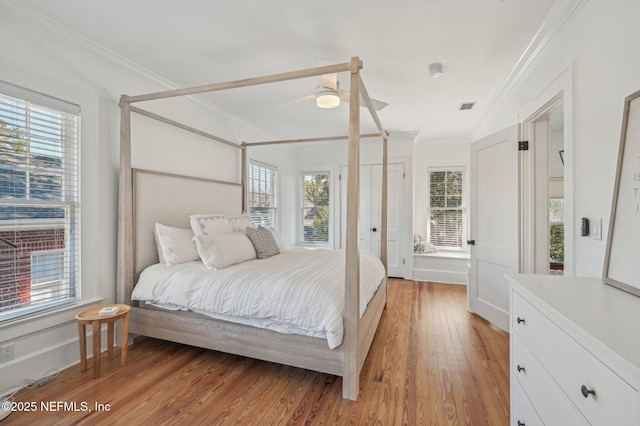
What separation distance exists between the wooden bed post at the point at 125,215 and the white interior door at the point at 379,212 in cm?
372

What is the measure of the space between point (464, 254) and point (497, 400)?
359 centimetres

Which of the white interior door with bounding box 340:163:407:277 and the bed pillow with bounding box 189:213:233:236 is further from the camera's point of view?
the white interior door with bounding box 340:163:407:277

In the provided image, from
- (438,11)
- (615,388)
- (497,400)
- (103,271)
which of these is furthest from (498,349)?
(103,271)

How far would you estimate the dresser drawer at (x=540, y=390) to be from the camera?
894mm

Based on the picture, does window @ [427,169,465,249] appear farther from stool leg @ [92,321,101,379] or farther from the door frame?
stool leg @ [92,321,101,379]

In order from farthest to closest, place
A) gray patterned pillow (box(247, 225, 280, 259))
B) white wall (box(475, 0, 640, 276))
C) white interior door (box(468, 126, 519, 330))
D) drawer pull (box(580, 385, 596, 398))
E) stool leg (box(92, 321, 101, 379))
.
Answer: gray patterned pillow (box(247, 225, 280, 259)) < white interior door (box(468, 126, 519, 330)) < stool leg (box(92, 321, 101, 379)) < white wall (box(475, 0, 640, 276)) < drawer pull (box(580, 385, 596, 398))

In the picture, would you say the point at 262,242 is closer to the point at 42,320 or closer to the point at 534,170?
the point at 42,320

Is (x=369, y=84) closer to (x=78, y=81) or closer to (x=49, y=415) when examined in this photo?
(x=78, y=81)

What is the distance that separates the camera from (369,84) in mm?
2955

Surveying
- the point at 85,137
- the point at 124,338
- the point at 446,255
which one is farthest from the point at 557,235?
the point at 85,137

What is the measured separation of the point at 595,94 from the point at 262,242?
9.49ft

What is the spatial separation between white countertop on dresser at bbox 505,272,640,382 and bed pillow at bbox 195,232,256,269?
2145 millimetres

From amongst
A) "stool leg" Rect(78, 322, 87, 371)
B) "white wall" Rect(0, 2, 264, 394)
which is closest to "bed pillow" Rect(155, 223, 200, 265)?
"white wall" Rect(0, 2, 264, 394)

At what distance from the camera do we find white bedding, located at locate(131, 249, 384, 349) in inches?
73.3
